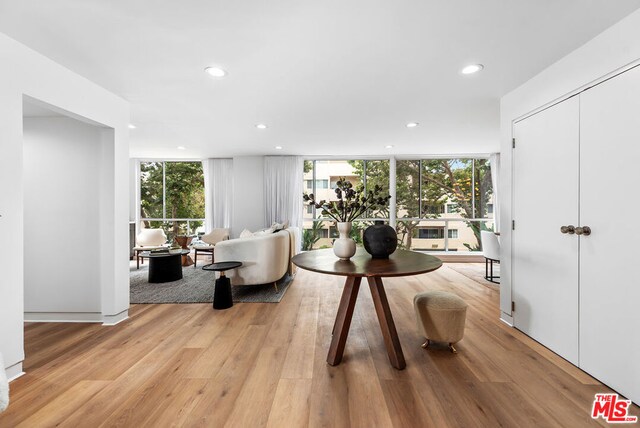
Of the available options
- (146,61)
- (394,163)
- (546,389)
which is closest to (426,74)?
(146,61)

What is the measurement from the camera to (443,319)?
2.27 meters

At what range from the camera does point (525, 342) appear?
8.04 feet

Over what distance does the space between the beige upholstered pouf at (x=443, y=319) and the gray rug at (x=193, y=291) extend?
1861 mm

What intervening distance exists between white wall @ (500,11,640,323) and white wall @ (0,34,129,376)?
3.99 m

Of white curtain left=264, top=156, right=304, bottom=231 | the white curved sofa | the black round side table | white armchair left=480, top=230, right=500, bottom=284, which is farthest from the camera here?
white curtain left=264, top=156, right=304, bottom=231

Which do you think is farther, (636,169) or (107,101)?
(107,101)

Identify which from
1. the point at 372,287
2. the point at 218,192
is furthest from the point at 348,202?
the point at 218,192

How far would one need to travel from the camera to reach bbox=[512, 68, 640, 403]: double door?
1718mm

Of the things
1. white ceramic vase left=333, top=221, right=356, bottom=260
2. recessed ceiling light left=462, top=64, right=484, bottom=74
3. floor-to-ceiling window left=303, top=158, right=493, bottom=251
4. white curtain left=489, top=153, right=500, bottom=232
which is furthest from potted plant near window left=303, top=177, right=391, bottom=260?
Result: white curtain left=489, top=153, right=500, bottom=232

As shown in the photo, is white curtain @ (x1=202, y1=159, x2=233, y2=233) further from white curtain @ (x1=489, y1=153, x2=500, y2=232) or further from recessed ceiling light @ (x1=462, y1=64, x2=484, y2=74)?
white curtain @ (x1=489, y1=153, x2=500, y2=232)

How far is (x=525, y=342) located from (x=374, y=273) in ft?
5.79

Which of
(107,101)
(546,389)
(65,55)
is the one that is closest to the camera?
(546,389)

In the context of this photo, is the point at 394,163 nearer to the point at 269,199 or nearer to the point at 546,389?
the point at 269,199

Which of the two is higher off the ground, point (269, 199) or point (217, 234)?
point (269, 199)
